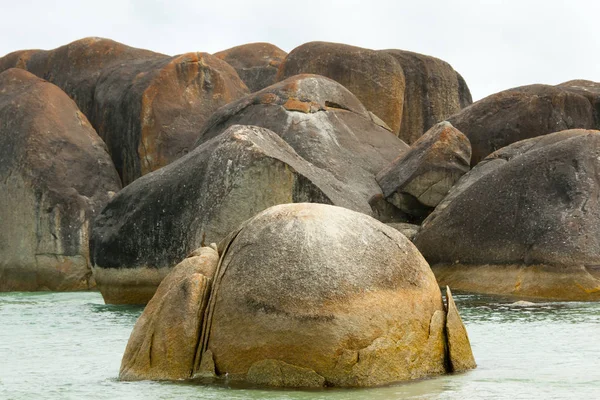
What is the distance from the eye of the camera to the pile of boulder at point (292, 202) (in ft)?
31.7

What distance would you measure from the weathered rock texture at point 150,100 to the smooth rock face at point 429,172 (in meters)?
7.29

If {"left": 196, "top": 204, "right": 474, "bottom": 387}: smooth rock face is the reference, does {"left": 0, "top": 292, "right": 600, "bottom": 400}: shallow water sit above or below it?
below

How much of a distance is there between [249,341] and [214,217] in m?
8.68

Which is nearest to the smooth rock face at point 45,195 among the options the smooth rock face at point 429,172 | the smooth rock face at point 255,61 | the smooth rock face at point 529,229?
the smooth rock face at point 429,172

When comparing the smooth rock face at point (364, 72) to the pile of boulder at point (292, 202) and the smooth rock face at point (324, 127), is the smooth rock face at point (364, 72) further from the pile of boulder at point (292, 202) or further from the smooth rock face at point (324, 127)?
the smooth rock face at point (324, 127)

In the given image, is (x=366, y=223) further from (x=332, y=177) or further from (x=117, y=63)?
(x=117, y=63)

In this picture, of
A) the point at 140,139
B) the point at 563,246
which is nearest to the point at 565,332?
the point at 563,246

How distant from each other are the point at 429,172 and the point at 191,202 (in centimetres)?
557

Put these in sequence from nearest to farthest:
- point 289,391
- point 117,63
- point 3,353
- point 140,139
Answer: point 289,391 < point 3,353 < point 140,139 < point 117,63

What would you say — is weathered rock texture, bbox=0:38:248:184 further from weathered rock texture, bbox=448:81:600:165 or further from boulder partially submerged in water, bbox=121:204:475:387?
boulder partially submerged in water, bbox=121:204:475:387

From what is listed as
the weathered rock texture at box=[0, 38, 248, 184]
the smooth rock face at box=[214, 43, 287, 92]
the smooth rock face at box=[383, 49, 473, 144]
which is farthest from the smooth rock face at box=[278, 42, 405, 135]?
the smooth rock face at box=[214, 43, 287, 92]

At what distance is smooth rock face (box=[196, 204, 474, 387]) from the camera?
9.48 metres

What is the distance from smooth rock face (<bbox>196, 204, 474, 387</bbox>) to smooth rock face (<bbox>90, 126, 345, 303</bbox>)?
8149 mm

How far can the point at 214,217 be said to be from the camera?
59.8 ft
